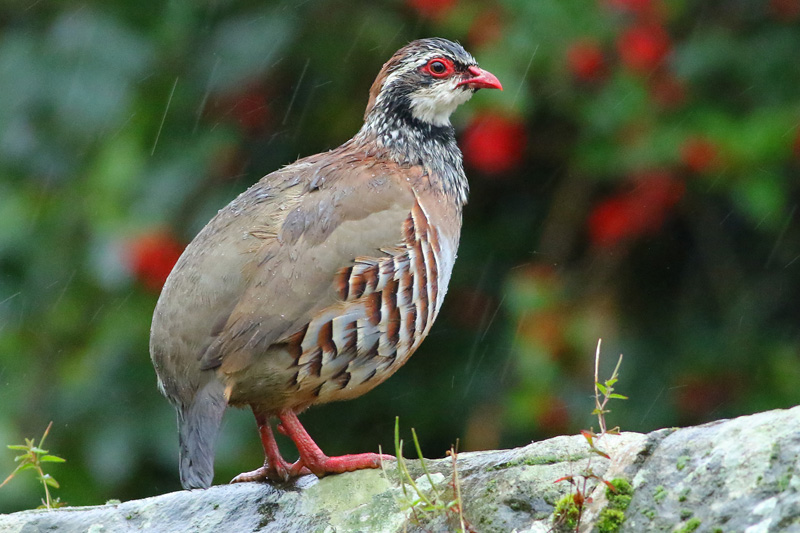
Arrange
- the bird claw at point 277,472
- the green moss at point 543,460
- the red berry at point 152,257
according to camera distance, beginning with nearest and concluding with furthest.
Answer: the green moss at point 543,460
the bird claw at point 277,472
the red berry at point 152,257

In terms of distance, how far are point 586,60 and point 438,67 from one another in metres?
0.78

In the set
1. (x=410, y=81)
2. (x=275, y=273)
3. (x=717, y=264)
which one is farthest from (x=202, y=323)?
(x=717, y=264)

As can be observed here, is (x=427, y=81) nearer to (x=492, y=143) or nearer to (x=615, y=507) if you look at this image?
(x=492, y=143)

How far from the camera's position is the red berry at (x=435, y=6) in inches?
192

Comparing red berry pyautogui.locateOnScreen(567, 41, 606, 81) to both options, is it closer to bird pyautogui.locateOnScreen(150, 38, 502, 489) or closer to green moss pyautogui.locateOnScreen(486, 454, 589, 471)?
bird pyautogui.locateOnScreen(150, 38, 502, 489)

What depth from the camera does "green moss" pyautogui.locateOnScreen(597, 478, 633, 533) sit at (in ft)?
7.80

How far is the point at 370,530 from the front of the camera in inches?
112

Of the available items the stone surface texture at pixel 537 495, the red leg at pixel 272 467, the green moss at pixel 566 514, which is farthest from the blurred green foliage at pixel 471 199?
the green moss at pixel 566 514

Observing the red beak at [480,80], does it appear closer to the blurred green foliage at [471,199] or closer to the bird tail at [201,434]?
the blurred green foliage at [471,199]

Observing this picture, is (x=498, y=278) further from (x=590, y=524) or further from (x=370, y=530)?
(x=590, y=524)

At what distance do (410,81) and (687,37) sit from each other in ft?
4.97

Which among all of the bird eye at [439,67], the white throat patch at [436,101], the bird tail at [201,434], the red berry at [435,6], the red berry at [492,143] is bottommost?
the bird tail at [201,434]

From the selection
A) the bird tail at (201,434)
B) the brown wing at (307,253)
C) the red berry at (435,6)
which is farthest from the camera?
the red berry at (435,6)

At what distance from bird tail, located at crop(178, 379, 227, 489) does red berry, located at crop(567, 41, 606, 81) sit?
224 centimetres
